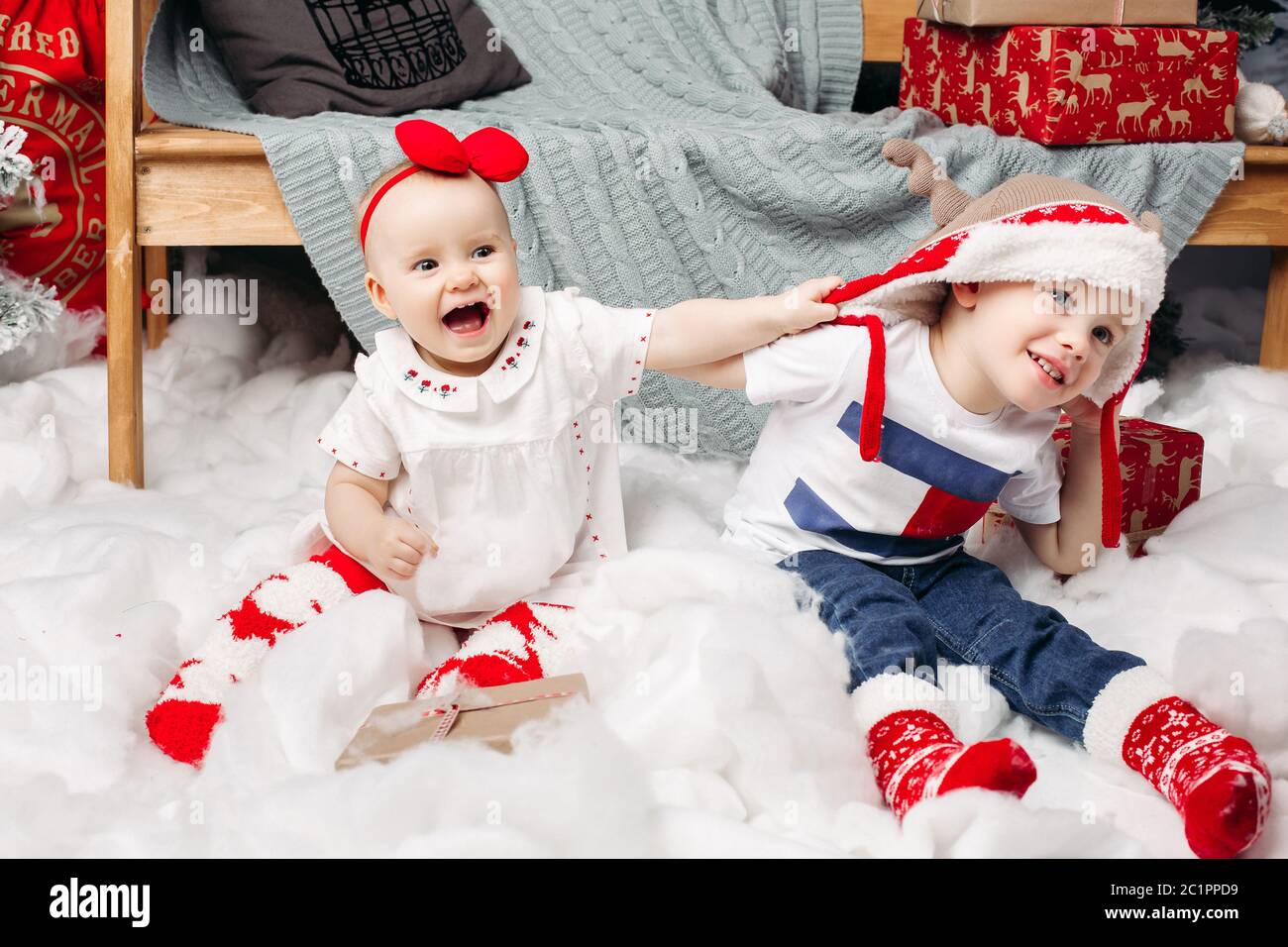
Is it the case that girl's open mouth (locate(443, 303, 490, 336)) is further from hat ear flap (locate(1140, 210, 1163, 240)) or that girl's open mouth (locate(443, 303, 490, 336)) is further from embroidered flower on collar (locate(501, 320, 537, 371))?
hat ear flap (locate(1140, 210, 1163, 240))

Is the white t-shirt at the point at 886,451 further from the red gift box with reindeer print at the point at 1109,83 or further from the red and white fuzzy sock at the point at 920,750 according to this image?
the red gift box with reindeer print at the point at 1109,83

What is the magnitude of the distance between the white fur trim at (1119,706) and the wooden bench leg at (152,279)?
152cm

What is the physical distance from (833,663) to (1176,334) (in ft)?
4.11

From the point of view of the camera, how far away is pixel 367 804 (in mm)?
763

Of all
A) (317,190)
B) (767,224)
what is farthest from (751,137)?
(317,190)

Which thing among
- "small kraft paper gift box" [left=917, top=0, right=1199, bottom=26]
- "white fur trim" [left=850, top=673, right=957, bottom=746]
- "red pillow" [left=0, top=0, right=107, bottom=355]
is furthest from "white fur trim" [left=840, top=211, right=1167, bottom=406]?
"red pillow" [left=0, top=0, right=107, bottom=355]

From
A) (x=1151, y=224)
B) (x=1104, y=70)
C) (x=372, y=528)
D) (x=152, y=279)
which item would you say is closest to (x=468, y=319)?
(x=372, y=528)

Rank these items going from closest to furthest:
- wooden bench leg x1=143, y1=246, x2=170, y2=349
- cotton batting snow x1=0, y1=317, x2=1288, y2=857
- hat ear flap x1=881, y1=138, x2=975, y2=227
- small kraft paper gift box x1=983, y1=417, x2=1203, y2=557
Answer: cotton batting snow x1=0, y1=317, x2=1288, y2=857 → hat ear flap x1=881, y1=138, x2=975, y2=227 → small kraft paper gift box x1=983, y1=417, x2=1203, y2=557 → wooden bench leg x1=143, y1=246, x2=170, y2=349

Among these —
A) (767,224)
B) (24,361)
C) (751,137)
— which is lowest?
(24,361)

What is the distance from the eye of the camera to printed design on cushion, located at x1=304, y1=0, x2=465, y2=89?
170 centimetres

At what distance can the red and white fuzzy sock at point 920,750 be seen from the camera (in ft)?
2.65

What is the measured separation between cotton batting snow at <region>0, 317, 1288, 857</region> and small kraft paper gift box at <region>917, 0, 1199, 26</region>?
0.60 m

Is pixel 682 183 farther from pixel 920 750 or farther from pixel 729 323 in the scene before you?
pixel 920 750
